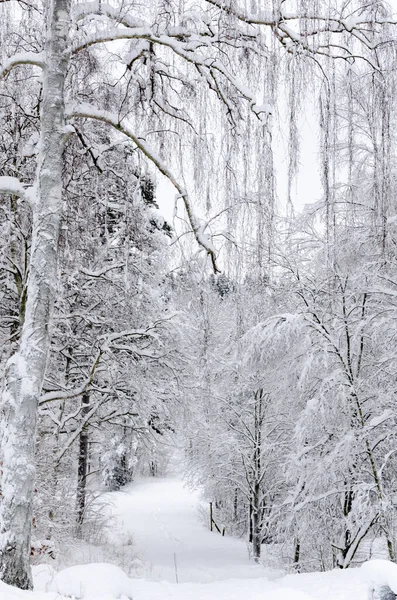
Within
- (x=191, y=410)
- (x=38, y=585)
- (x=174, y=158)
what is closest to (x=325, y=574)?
(x=38, y=585)

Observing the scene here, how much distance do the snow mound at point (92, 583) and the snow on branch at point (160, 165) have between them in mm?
2531

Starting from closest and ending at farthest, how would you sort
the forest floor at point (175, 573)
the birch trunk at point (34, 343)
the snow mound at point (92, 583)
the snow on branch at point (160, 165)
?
the birch trunk at point (34, 343)
the snow on branch at point (160, 165)
the snow mound at point (92, 583)
the forest floor at point (175, 573)

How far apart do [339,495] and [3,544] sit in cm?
579

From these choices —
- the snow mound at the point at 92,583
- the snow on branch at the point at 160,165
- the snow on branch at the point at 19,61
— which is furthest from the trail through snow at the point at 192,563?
the snow on branch at the point at 19,61

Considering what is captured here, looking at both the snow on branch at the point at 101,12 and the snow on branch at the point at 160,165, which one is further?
the snow on branch at the point at 160,165

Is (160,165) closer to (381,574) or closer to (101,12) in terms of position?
(101,12)

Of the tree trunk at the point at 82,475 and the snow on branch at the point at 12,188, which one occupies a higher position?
the snow on branch at the point at 12,188

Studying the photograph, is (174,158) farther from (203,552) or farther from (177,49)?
(203,552)

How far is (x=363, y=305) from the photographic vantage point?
7516 millimetres

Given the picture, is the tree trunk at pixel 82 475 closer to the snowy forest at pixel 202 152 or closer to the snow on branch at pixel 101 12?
the snowy forest at pixel 202 152

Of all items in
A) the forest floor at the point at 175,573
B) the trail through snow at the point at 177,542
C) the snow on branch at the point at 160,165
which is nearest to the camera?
the snow on branch at the point at 160,165

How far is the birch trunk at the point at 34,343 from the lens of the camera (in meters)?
2.94

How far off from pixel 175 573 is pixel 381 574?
573cm

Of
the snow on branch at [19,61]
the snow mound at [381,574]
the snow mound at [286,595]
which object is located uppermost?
the snow on branch at [19,61]
